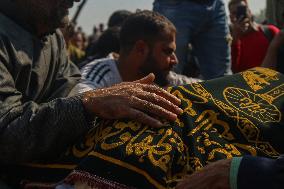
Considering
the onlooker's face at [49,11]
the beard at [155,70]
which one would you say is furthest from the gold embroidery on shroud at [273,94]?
the beard at [155,70]

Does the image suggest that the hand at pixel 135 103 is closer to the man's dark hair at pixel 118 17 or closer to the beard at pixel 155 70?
the beard at pixel 155 70

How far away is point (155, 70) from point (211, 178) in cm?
204

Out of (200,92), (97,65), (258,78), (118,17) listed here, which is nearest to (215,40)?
(97,65)

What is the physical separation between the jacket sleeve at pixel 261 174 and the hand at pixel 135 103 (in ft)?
1.24

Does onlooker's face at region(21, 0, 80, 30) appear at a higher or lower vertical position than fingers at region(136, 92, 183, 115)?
higher

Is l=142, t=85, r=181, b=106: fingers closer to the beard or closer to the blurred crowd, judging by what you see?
the beard

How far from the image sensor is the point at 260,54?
5.34 metres

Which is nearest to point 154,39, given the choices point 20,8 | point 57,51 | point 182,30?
point 182,30

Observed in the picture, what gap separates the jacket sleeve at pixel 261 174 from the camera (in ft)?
5.74

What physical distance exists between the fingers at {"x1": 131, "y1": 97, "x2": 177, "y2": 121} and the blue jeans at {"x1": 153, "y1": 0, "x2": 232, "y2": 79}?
2369 millimetres

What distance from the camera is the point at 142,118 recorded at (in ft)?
6.68

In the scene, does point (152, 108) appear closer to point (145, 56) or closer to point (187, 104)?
point (187, 104)

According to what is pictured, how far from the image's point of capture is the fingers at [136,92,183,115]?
2.07 meters

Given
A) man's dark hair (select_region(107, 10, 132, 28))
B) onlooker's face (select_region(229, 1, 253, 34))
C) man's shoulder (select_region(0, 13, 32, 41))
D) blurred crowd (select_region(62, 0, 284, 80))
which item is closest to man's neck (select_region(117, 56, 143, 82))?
blurred crowd (select_region(62, 0, 284, 80))
